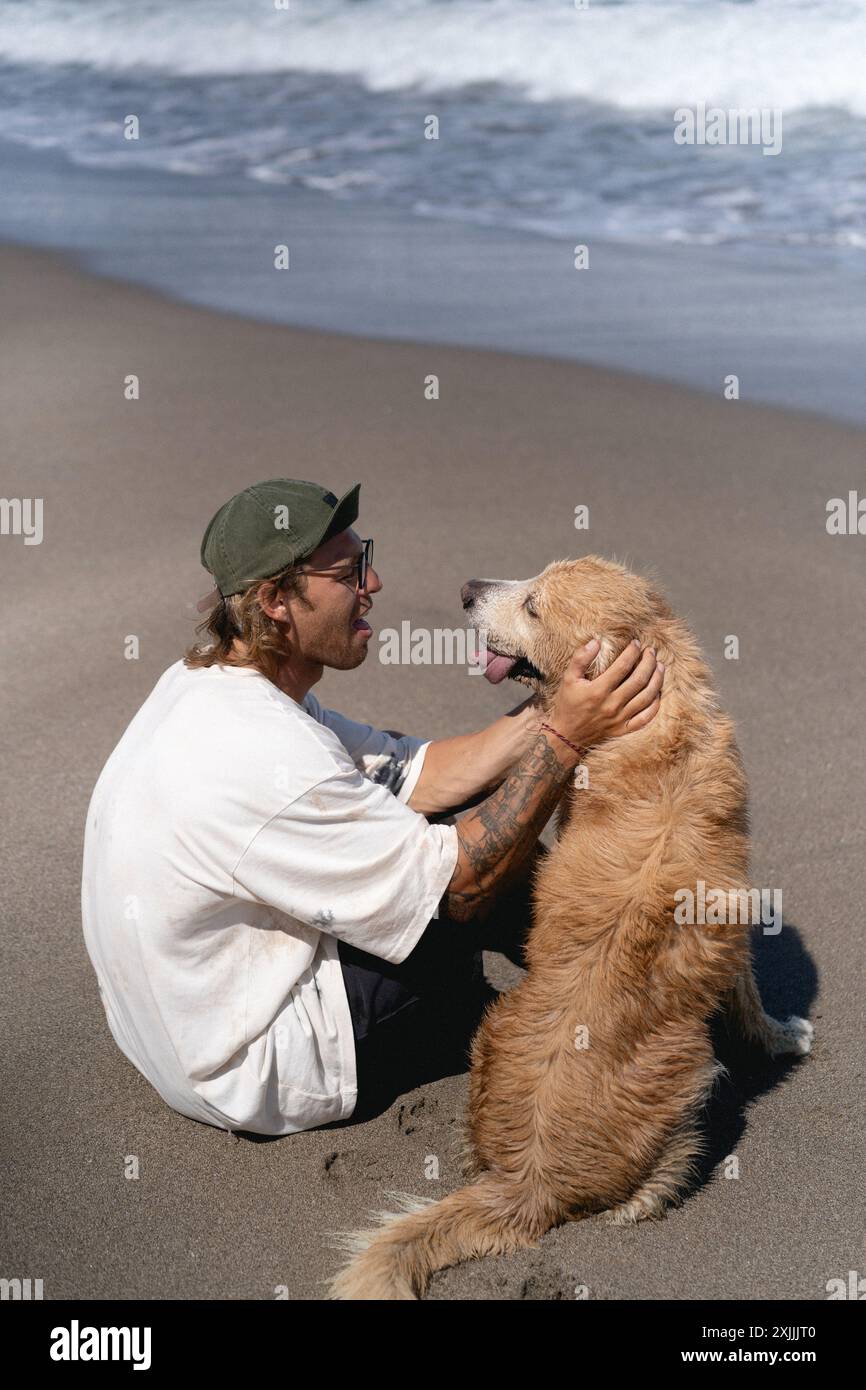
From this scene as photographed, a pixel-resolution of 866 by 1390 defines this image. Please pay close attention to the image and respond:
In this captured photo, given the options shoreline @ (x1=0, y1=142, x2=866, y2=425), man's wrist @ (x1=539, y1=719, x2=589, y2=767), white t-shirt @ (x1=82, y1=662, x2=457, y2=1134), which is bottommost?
white t-shirt @ (x1=82, y1=662, x2=457, y2=1134)

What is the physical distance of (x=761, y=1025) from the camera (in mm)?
3508

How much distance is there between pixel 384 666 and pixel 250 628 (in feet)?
7.81

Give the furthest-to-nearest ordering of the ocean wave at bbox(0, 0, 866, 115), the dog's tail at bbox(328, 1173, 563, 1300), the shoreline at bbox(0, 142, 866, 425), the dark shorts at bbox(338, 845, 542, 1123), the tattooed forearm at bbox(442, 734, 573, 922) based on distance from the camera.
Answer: the ocean wave at bbox(0, 0, 866, 115), the shoreline at bbox(0, 142, 866, 425), the dark shorts at bbox(338, 845, 542, 1123), the tattooed forearm at bbox(442, 734, 573, 922), the dog's tail at bbox(328, 1173, 563, 1300)

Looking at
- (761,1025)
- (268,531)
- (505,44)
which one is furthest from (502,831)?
(505,44)

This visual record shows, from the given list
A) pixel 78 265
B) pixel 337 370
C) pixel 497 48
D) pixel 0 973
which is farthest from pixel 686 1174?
pixel 497 48

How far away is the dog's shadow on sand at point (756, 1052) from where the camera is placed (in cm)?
333

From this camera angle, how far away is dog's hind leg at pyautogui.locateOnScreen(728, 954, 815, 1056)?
3443mm

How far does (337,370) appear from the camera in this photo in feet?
25.4

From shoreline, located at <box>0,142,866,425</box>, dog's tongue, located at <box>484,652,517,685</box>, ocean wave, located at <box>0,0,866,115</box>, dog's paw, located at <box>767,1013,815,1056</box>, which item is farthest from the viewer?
ocean wave, located at <box>0,0,866,115</box>

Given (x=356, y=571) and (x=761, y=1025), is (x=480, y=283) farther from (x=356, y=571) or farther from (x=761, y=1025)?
(x=761, y=1025)

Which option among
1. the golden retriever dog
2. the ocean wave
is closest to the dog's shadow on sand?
the golden retriever dog

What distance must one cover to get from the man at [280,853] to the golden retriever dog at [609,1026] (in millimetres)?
170

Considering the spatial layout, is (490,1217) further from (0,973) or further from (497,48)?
(497,48)

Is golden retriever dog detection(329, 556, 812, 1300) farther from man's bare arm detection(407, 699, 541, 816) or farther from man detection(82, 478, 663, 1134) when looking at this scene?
man's bare arm detection(407, 699, 541, 816)
